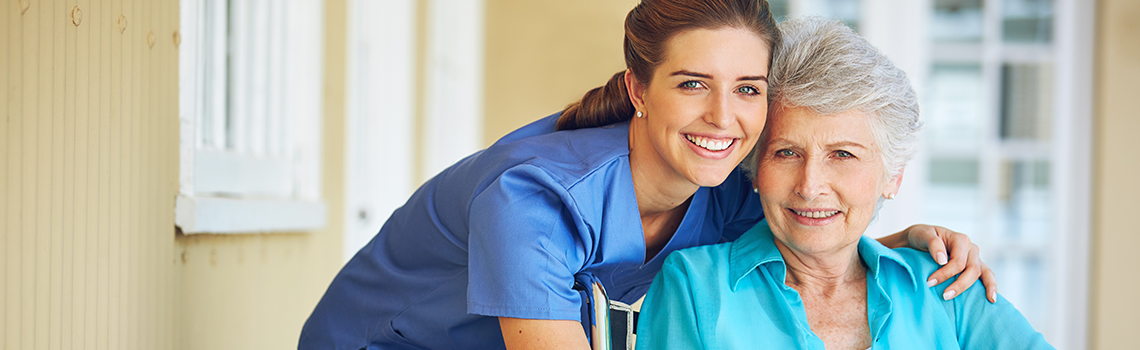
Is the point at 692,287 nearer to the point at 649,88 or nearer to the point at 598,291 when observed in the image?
the point at 598,291

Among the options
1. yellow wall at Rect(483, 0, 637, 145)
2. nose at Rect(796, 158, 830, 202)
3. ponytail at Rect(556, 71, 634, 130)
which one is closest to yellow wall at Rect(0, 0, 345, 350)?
ponytail at Rect(556, 71, 634, 130)

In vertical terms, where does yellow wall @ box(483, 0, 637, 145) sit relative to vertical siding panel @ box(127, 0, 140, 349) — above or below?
above

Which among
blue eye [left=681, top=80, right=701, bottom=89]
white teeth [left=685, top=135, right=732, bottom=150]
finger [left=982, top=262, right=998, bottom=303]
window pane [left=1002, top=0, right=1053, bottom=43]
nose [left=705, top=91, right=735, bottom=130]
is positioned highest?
window pane [left=1002, top=0, right=1053, bottom=43]

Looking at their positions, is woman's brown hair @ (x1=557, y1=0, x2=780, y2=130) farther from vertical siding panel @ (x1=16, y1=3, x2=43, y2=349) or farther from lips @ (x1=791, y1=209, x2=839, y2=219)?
vertical siding panel @ (x1=16, y1=3, x2=43, y2=349)

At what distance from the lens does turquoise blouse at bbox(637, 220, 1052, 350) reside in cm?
142

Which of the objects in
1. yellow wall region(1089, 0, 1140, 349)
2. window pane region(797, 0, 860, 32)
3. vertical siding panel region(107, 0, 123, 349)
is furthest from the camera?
window pane region(797, 0, 860, 32)

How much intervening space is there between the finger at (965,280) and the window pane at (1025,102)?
3.46 m

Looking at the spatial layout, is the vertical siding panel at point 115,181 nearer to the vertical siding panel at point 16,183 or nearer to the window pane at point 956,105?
the vertical siding panel at point 16,183

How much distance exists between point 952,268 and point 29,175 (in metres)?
1.49

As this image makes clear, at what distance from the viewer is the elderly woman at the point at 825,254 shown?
1426 mm

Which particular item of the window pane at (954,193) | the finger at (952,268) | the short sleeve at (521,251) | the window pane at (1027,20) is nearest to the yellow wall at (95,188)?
the short sleeve at (521,251)

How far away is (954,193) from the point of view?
4.53 m

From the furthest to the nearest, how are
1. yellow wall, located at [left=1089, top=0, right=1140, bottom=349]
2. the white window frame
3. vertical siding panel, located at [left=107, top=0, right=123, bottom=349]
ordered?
yellow wall, located at [left=1089, top=0, right=1140, bottom=349] → the white window frame → vertical siding panel, located at [left=107, top=0, right=123, bottom=349]

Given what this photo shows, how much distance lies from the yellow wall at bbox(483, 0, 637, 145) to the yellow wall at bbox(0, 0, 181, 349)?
Answer: 3.42 metres
